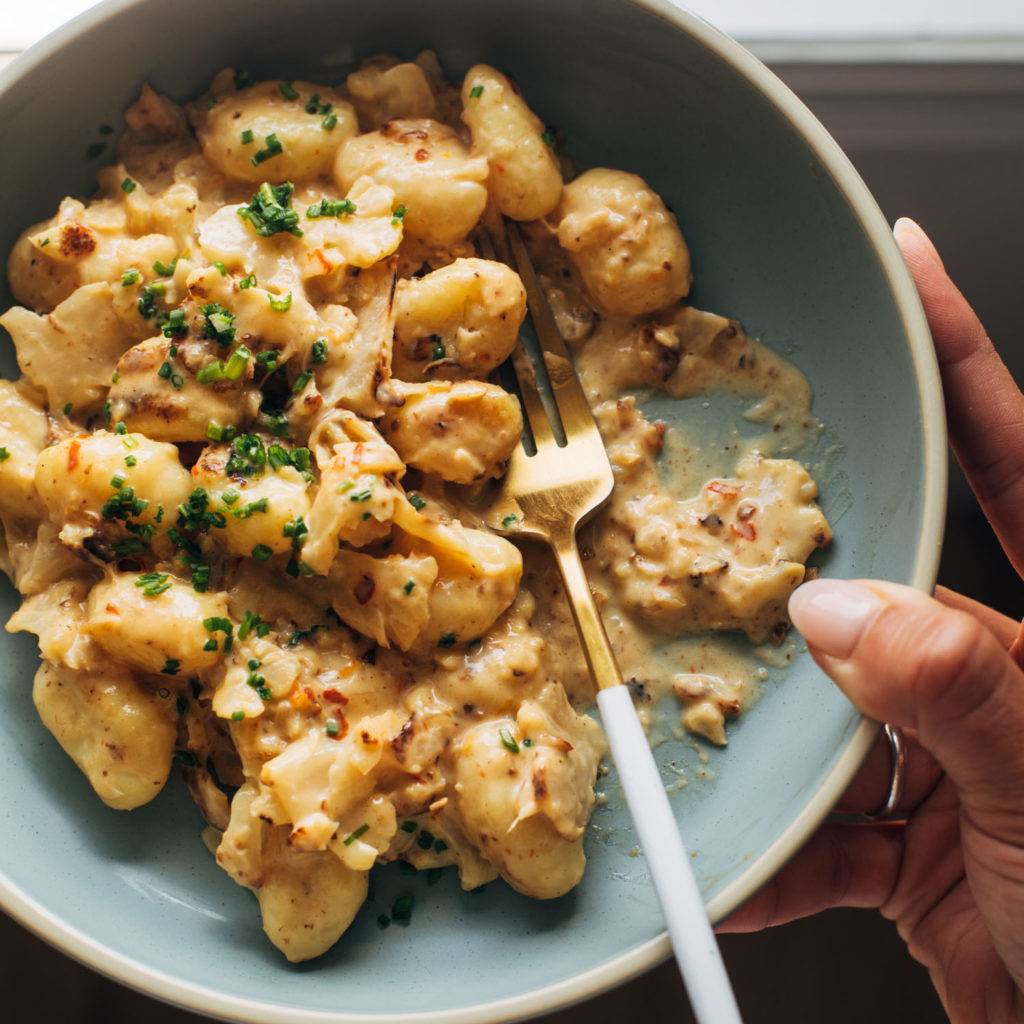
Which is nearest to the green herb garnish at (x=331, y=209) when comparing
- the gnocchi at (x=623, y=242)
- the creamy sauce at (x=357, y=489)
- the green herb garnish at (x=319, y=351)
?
the creamy sauce at (x=357, y=489)

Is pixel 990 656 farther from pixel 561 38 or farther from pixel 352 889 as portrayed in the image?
pixel 561 38

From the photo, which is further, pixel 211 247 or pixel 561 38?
pixel 561 38

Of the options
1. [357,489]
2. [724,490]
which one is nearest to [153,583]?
[357,489]

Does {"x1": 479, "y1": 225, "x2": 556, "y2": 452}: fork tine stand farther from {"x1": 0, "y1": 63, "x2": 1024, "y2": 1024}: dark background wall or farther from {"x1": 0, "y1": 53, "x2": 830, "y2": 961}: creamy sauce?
{"x1": 0, "y1": 63, "x2": 1024, "y2": 1024}: dark background wall

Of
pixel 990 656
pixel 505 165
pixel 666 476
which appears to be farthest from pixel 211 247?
pixel 990 656

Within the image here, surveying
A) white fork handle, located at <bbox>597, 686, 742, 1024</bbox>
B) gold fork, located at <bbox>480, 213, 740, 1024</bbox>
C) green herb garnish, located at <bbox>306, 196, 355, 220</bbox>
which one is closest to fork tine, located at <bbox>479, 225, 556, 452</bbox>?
gold fork, located at <bbox>480, 213, 740, 1024</bbox>

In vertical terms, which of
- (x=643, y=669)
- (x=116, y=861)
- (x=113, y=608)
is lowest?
(x=643, y=669)

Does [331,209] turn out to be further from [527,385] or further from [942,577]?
[942,577]
